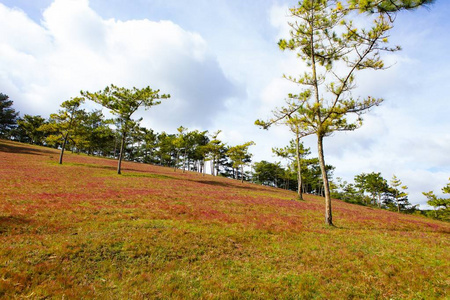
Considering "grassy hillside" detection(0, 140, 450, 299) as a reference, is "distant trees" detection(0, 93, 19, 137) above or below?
above

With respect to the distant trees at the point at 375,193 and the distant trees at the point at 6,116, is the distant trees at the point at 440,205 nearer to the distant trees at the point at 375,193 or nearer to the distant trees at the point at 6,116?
the distant trees at the point at 375,193

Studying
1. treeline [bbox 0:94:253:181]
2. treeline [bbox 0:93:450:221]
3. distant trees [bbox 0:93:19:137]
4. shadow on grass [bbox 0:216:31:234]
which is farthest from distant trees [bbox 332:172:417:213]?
distant trees [bbox 0:93:19:137]

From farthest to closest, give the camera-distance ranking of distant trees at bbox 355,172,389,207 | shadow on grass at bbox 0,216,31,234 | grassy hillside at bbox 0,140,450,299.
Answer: distant trees at bbox 355,172,389,207 < shadow on grass at bbox 0,216,31,234 < grassy hillside at bbox 0,140,450,299

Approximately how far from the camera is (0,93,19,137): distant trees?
251 feet

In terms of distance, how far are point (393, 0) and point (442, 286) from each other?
530 inches

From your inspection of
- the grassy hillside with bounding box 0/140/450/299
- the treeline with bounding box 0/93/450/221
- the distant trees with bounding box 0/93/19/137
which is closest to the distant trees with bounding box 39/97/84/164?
the treeline with bounding box 0/93/450/221

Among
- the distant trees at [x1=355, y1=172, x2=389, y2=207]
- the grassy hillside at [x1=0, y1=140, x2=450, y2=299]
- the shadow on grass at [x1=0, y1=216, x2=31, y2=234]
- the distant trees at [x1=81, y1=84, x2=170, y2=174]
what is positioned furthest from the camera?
the distant trees at [x1=355, y1=172, x2=389, y2=207]

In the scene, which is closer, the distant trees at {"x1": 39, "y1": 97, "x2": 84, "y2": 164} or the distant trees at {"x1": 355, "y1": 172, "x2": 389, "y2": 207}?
the distant trees at {"x1": 39, "y1": 97, "x2": 84, "y2": 164}

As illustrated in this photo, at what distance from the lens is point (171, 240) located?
9.20 metres

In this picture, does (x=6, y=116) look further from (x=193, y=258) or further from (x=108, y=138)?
(x=193, y=258)

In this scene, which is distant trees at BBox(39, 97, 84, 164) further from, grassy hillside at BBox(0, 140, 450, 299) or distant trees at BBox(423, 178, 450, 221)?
distant trees at BBox(423, 178, 450, 221)

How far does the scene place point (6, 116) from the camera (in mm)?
79188

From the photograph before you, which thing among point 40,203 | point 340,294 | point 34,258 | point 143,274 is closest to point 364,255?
point 340,294

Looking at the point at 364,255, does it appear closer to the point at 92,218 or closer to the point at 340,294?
the point at 340,294
